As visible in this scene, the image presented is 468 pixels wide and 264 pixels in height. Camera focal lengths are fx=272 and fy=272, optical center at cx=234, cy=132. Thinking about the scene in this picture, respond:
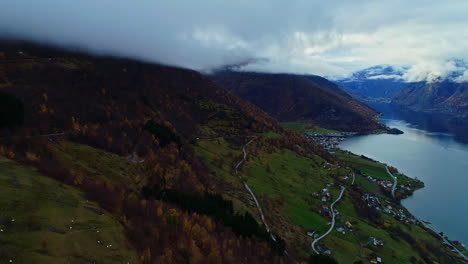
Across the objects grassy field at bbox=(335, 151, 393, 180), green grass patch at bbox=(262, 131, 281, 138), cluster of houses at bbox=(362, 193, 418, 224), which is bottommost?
cluster of houses at bbox=(362, 193, 418, 224)

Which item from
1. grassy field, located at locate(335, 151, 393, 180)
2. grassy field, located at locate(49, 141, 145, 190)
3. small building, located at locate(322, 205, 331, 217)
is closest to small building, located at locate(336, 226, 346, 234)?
small building, located at locate(322, 205, 331, 217)

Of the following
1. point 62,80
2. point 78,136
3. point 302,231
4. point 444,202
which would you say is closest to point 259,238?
point 302,231

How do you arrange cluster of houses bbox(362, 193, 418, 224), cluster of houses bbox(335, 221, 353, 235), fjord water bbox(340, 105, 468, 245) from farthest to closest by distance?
fjord water bbox(340, 105, 468, 245) < cluster of houses bbox(362, 193, 418, 224) < cluster of houses bbox(335, 221, 353, 235)

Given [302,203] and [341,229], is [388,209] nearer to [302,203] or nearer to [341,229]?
[341,229]

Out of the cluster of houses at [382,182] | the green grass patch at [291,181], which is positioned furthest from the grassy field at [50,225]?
the cluster of houses at [382,182]

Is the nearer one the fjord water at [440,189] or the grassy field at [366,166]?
the fjord water at [440,189]

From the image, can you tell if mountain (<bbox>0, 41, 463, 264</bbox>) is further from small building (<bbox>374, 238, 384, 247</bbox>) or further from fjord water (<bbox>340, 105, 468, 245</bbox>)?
fjord water (<bbox>340, 105, 468, 245</bbox>)

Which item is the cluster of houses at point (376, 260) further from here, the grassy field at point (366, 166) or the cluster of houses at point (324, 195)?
the grassy field at point (366, 166)
